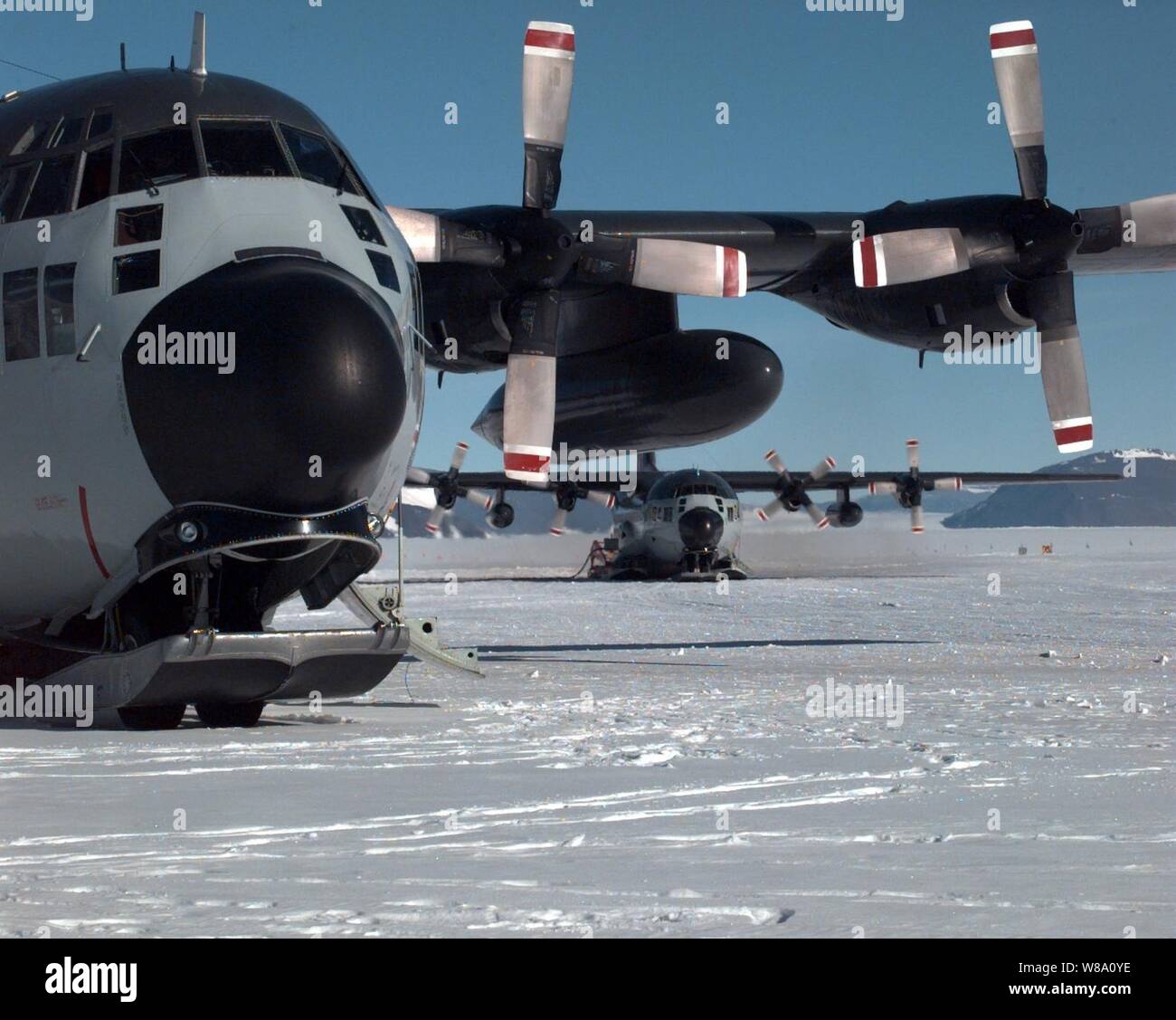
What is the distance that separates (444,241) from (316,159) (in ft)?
15.0

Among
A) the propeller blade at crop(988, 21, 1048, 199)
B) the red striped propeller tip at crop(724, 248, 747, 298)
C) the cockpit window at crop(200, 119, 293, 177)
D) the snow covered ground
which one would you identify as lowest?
the snow covered ground

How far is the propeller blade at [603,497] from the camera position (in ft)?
159

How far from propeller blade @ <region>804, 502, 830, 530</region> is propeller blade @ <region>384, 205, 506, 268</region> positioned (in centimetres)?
3492

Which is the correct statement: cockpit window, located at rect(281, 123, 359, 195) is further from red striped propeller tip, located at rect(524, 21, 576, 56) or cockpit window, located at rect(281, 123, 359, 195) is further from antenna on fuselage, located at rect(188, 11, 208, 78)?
red striped propeller tip, located at rect(524, 21, 576, 56)

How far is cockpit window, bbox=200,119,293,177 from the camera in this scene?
368 inches

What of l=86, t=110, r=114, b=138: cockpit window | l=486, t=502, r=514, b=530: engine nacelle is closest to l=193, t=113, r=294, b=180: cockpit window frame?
l=86, t=110, r=114, b=138: cockpit window

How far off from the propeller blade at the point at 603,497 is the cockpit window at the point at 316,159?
37773 mm

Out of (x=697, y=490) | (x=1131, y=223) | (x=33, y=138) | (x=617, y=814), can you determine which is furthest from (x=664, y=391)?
(x=697, y=490)

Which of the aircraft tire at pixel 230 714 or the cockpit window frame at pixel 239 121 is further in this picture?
the aircraft tire at pixel 230 714

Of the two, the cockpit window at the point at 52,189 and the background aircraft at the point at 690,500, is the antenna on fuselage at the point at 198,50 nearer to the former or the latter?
the cockpit window at the point at 52,189

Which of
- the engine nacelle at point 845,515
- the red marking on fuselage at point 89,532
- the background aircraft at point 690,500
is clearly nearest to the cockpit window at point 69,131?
the red marking on fuselage at point 89,532

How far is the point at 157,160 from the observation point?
9.31 meters
